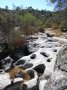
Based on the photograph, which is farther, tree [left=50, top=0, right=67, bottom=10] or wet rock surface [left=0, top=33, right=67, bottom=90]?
tree [left=50, top=0, right=67, bottom=10]

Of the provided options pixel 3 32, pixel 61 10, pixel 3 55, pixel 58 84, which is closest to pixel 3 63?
pixel 3 55

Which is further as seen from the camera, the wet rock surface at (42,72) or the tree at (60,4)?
the tree at (60,4)

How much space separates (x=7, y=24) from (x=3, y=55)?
6.23m

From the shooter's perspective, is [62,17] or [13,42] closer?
[13,42]

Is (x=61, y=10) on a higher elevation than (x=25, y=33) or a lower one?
higher

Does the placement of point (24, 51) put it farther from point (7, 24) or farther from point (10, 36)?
point (7, 24)

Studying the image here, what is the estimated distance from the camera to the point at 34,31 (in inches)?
1576

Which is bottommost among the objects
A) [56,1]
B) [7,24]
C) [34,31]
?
[34,31]

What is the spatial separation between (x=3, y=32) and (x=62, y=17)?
770 centimetres

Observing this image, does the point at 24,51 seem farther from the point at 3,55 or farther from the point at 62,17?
the point at 62,17

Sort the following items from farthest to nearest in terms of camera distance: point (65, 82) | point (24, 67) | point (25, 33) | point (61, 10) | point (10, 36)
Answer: point (25, 33) < point (61, 10) < point (10, 36) < point (24, 67) < point (65, 82)

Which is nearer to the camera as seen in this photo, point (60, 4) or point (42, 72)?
point (42, 72)

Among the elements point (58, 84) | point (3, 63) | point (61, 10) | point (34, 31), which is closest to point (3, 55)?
point (3, 63)

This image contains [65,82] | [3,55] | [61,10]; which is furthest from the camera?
[61,10]
